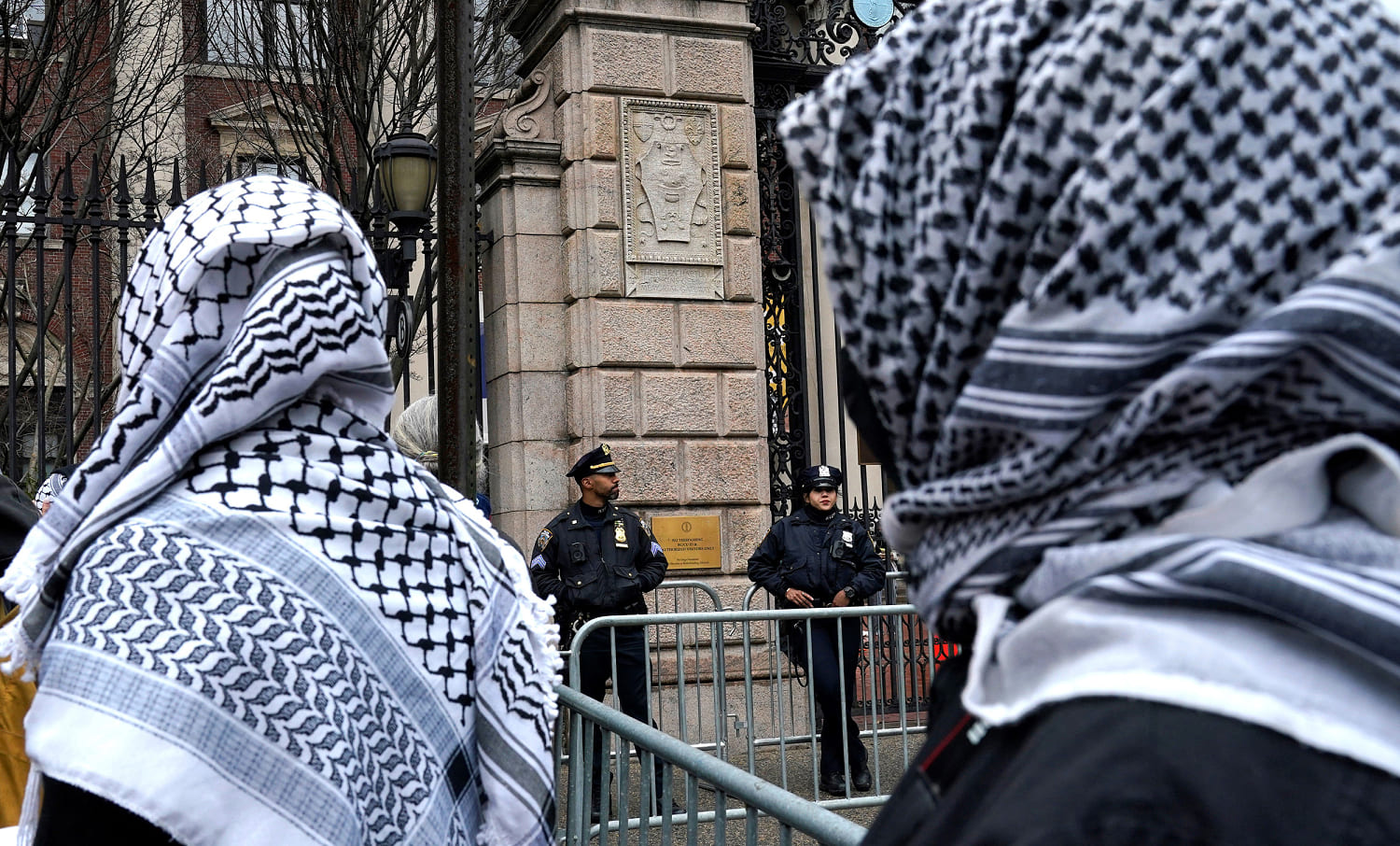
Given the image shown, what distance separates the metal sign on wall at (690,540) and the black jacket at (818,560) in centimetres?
91

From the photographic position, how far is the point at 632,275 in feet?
27.9

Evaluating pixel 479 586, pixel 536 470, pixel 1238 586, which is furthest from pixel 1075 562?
pixel 536 470

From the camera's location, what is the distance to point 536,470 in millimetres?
8391

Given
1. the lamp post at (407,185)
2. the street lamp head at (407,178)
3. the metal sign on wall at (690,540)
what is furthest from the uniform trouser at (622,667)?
the street lamp head at (407,178)

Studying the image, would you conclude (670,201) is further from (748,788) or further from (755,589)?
(748,788)

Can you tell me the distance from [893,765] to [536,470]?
9.51ft

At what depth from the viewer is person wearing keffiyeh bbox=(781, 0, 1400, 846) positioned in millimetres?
698

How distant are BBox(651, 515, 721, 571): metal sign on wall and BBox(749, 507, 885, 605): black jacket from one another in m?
0.91

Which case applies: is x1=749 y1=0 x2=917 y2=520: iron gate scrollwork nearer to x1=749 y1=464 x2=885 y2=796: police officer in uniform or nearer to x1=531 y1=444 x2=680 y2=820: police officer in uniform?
x1=749 y1=464 x2=885 y2=796: police officer in uniform

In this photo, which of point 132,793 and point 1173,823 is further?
point 132,793

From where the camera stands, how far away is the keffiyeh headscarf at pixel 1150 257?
0.78m

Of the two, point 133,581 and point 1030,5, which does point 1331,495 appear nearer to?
point 1030,5

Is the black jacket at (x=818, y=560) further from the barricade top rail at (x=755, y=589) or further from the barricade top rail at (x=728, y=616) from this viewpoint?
the barricade top rail at (x=728, y=616)

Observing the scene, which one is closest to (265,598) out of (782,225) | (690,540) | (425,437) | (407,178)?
(425,437)
